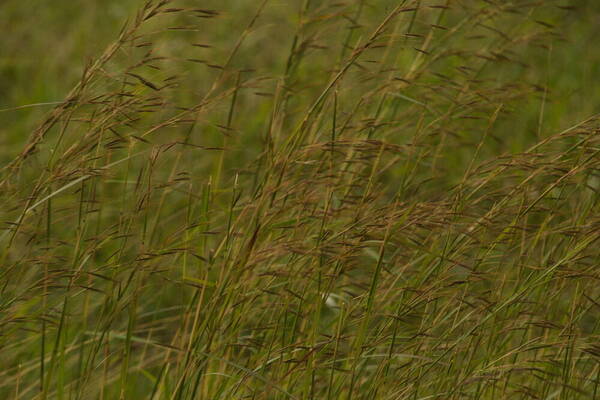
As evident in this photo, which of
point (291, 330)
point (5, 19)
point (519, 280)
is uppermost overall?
point (519, 280)

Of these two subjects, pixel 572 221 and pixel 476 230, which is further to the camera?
pixel 572 221

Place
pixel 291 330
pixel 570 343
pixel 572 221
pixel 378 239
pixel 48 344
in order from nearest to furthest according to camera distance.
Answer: pixel 570 343
pixel 378 239
pixel 291 330
pixel 572 221
pixel 48 344

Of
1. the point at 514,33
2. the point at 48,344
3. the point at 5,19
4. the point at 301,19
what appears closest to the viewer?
the point at 301,19

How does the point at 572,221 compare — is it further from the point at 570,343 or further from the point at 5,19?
the point at 5,19

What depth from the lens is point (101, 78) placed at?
190 cm

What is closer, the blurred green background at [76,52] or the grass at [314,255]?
the grass at [314,255]

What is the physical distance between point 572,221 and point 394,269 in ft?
1.30

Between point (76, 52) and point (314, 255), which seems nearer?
point (314, 255)

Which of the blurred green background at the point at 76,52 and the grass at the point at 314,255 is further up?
the grass at the point at 314,255

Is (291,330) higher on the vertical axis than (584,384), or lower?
higher

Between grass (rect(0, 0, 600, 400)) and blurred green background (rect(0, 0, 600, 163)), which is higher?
grass (rect(0, 0, 600, 400))

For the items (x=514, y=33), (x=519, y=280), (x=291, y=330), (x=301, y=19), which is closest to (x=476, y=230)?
(x=519, y=280)

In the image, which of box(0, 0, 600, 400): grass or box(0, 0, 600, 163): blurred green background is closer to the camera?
box(0, 0, 600, 400): grass

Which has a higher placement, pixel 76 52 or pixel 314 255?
pixel 314 255
